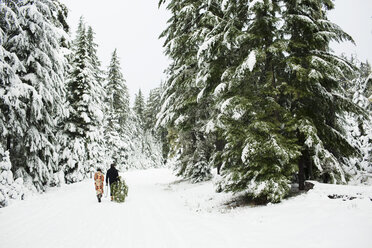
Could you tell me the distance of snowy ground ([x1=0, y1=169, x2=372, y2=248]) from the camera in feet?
19.2

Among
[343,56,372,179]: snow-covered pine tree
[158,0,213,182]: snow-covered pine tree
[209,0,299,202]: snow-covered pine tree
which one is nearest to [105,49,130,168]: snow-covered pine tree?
[158,0,213,182]: snow-covered pine tree

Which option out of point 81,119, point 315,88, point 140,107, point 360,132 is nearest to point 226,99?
point 315,88

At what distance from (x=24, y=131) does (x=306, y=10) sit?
48.5ft

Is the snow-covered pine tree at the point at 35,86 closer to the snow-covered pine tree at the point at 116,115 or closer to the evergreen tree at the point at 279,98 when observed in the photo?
the evergreen tree at the point at 279,98

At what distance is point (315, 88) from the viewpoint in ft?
31.1

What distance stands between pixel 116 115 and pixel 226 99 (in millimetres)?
25861

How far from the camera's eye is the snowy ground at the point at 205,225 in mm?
5855

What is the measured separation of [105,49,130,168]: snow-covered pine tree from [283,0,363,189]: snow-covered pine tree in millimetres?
25967

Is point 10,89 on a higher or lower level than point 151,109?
lower

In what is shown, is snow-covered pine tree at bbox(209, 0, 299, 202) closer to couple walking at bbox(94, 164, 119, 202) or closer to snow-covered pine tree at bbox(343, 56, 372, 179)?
snow-covered pine tree at bbox(343, 56, 372, 179)

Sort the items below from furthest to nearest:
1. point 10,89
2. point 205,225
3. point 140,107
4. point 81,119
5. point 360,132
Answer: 1. point 140,107
2. point 81,119
3. point 360,132
4. point 10,89
5. point 205,225

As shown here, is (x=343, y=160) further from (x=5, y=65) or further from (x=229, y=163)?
(x=5, y=65)

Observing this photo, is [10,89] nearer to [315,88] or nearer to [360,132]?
[315,88]

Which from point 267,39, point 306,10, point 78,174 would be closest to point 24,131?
point 78,174
